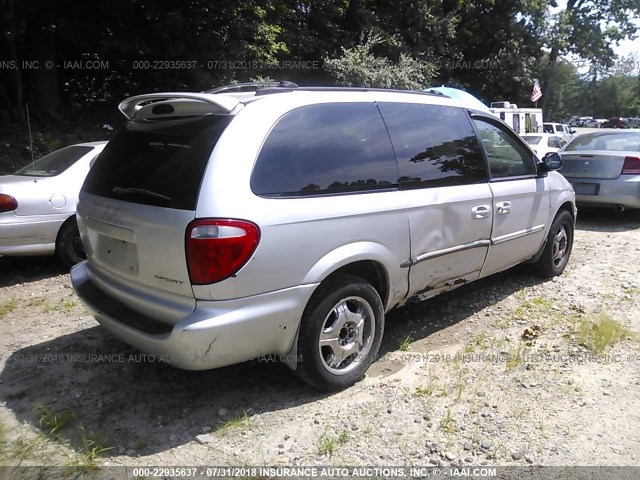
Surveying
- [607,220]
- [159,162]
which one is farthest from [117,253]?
[607,220]

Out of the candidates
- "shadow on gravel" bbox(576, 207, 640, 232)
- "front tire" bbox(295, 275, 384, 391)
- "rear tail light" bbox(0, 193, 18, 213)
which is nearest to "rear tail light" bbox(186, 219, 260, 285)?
"front tire" bbox(295, 275, 384, 391)

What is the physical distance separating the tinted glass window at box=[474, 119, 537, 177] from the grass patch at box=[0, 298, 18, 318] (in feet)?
14.3

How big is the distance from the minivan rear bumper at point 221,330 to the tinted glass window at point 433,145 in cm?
126

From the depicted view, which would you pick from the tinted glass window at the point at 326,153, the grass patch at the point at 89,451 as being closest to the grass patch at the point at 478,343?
the tinted glass window at the point at 326,153

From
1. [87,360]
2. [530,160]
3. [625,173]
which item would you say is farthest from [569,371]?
[625,173]

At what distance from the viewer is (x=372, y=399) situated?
132 inches

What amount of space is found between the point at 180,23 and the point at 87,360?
909 cm

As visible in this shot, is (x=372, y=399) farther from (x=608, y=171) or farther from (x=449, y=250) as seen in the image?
(x=608, y=171)

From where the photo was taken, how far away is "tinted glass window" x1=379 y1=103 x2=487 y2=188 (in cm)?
371

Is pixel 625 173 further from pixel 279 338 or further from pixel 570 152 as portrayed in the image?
pixel 279 338

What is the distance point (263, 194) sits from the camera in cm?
290

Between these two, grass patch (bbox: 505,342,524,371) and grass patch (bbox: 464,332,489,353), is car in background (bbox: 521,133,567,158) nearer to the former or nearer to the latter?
grass patch (bbox: 464,332,489,353)

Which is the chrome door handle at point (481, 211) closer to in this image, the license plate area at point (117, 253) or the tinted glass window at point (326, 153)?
the tinted glass window at point (326, 153)

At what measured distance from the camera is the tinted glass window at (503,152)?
14.8 feet
